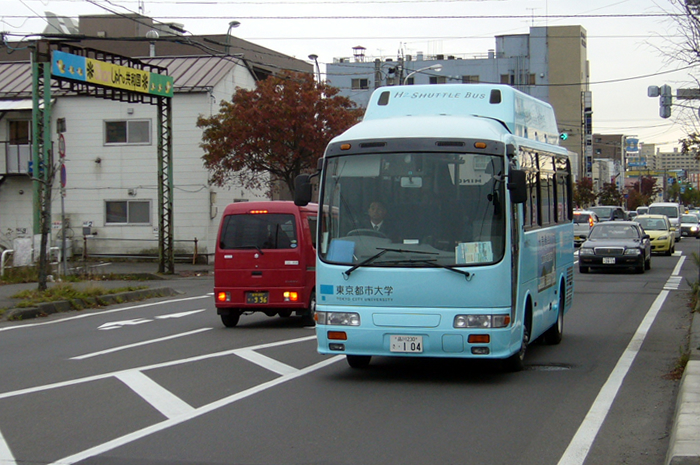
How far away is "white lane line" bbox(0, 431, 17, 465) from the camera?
648cm

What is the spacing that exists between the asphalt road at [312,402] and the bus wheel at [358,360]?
0.12m

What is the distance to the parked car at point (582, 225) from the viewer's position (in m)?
42.2

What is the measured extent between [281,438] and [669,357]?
21.3ft

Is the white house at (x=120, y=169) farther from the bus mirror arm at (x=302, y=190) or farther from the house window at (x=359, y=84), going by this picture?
the house window at (x=359, y=84)

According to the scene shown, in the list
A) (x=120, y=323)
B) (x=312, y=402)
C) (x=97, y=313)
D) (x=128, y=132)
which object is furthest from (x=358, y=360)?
(x=128, y=132)

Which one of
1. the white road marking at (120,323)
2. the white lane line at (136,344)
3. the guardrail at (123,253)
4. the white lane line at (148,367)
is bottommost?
the white road marking at (120,323)

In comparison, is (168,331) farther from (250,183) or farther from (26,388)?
(250,183)

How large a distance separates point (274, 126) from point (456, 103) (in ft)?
72.7

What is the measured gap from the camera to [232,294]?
1507 centimetres

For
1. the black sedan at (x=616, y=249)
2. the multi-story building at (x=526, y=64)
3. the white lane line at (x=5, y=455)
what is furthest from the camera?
the multi-story building at (x=526, y=64)

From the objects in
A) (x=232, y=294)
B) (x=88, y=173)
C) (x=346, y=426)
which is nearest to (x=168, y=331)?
(x=232, y=294)

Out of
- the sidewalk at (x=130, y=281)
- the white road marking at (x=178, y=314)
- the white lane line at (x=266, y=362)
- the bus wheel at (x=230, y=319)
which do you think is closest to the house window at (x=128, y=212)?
the sidewalk at (x=130, y=281)

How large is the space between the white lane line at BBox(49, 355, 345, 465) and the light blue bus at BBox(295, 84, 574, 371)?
0.80 m

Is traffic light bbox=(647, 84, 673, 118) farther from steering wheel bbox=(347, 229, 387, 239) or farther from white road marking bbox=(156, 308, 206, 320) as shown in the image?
steering wheel bbox=(347, 229, 387, 239)
